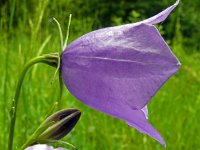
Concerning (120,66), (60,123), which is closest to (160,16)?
(120,66)

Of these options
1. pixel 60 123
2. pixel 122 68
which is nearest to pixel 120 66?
pixel 122 68

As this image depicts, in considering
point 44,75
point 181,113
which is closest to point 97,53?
point 181,113

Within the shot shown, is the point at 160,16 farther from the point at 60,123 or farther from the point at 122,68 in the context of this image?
the point at 60,123

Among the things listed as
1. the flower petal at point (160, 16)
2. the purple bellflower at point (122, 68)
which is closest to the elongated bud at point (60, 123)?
the purple bellflower at point (122, 68)

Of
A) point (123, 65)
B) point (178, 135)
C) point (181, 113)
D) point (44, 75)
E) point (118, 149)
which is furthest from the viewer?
point (44, 75)

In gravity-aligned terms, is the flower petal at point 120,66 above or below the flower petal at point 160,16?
below

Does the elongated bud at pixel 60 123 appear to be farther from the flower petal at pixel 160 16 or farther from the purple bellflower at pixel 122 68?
the flower petal at pixel 160 16

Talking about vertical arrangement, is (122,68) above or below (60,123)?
above

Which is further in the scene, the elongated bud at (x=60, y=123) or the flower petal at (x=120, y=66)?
the elongated bud at (x=60, y=123)

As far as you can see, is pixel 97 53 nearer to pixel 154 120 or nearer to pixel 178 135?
pixel 178 135
